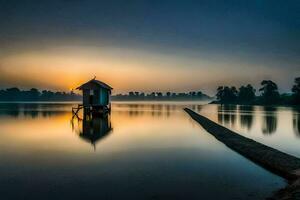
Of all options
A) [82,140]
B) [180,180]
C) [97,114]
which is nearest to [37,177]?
[180,180]

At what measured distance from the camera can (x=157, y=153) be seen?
18547 mm

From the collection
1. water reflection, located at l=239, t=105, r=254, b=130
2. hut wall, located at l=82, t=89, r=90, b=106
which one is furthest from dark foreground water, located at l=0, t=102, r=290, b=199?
hut wall, located at l=82, t=89, r=90, b=106

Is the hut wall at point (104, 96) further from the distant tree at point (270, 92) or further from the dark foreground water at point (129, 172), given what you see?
the distant tree at point (270, 92)

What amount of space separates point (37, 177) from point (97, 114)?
39793 millimetres

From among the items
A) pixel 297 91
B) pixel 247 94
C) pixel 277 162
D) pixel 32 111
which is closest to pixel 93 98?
pixel 32 111

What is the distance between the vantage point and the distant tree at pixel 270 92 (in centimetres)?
13475

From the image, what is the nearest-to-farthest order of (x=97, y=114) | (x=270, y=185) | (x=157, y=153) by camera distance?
(x=270, y=185) < (x=157, y=153) < (x=97, y=114)

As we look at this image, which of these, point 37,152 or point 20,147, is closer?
point 37,152

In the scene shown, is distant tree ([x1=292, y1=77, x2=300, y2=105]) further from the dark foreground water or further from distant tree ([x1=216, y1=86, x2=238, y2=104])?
the dark foreground water

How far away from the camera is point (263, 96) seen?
143 m

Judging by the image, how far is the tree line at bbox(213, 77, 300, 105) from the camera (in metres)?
112

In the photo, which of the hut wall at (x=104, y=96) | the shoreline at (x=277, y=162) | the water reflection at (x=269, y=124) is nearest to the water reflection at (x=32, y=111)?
the hut wall at (x=104, y=96)

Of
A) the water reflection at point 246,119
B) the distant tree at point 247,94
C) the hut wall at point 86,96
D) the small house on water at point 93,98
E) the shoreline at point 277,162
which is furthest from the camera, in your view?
the distant tree at point 247,94

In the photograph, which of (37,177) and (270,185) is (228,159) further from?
(37,177)
